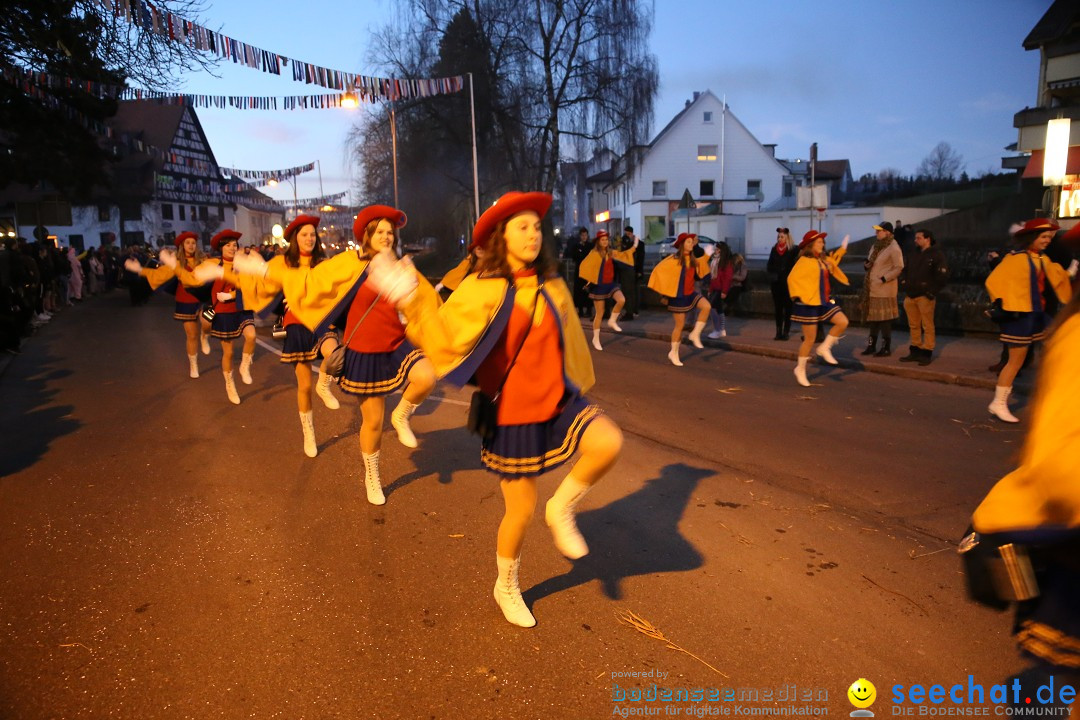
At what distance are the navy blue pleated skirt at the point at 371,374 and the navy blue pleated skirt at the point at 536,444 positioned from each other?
1887 millimetres

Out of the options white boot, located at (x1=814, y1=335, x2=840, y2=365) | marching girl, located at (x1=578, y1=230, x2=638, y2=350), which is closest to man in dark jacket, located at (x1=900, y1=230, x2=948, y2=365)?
white boot, located at (x1=814, y1=335, x2=840, y2=365)

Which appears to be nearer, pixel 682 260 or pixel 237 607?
pixel 237 607

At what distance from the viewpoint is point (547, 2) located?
87.0 feet

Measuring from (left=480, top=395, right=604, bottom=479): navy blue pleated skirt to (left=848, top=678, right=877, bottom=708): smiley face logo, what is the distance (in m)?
1.44

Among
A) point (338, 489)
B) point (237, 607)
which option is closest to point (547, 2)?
point (338, 489)

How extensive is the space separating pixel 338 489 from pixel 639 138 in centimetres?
2380

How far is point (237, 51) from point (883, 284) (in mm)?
11090

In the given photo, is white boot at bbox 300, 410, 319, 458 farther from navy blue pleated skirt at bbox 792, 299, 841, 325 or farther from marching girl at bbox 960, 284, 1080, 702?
navy blue pleated skirt at bbox 792, 299, 841, 325

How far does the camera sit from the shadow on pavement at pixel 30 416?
21.7 feet

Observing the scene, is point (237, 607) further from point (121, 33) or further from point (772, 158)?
point (772, 158)

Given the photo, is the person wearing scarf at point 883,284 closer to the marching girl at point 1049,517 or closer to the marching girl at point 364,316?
the marching girl at point 364,316

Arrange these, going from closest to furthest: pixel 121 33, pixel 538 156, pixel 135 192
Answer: pixel 121 33 → pixel 538 156 → pixel 135 192

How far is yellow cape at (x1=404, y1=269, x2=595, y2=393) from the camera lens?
3.23 m

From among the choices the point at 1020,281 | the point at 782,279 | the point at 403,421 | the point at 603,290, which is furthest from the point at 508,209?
the point at 782,279
